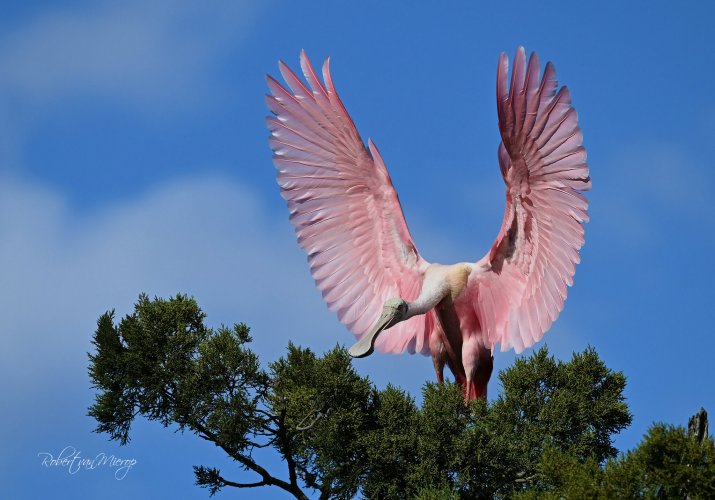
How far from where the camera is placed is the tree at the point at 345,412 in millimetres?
14039

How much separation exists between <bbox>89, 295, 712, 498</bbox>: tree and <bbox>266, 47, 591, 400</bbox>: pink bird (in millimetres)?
626

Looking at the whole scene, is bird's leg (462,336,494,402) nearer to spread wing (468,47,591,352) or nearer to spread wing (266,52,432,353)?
spread wing (468,47,591,352)

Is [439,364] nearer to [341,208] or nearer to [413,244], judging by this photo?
[413,244]

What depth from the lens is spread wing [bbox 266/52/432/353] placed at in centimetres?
1581

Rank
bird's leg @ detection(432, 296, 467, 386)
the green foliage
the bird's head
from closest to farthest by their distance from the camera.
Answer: the green foliage → the bird's head → bird's leg @ detection(432, 296, 467, 386)

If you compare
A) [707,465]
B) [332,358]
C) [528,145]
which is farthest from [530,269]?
[707,465]

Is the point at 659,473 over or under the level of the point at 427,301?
under

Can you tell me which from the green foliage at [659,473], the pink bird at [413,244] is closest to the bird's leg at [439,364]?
the pink bird at [413,244]

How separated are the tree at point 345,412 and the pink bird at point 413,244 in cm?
63

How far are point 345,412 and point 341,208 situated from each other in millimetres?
2654

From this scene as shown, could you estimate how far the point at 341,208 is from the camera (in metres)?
16.1

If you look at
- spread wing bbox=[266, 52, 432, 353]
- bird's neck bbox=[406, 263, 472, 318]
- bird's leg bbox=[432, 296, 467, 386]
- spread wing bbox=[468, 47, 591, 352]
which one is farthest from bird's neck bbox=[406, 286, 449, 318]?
spread wing bbox=[266, 52, 432, 353]

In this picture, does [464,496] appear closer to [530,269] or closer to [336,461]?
[336,461]

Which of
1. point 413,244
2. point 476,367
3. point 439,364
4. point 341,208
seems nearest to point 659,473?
point 476,367
